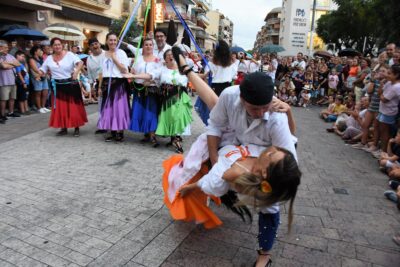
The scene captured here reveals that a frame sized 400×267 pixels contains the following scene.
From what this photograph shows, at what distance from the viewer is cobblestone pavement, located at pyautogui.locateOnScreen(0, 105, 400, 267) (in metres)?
2.87

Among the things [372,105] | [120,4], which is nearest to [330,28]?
[120,4]

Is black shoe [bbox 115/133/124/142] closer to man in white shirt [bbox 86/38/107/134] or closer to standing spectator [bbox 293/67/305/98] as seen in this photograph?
man in white shirt [bbox 86/38/107/134]

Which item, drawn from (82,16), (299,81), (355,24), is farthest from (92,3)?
(355,24)

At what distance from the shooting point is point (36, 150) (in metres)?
5.70

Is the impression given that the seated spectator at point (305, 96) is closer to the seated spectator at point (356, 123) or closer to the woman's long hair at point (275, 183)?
the seated spectator at point (356, 123)

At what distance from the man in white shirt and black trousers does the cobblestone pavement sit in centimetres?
43

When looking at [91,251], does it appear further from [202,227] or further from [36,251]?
[202,227]

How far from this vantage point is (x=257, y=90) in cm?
230

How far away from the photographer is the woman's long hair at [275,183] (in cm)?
209

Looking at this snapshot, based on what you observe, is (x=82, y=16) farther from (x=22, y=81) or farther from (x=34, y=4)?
(x=22, y=81)

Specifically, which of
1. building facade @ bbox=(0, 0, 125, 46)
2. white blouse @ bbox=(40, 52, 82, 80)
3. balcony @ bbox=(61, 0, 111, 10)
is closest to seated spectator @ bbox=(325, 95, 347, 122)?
white blouse @ bbox=(40, 52, 82, 80)

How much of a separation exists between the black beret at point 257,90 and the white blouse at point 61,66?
5069 millimetres

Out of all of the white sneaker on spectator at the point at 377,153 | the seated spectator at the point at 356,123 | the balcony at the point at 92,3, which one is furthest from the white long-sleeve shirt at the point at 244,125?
the balcony at the point at 92,3

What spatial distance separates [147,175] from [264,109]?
8.85 feet
